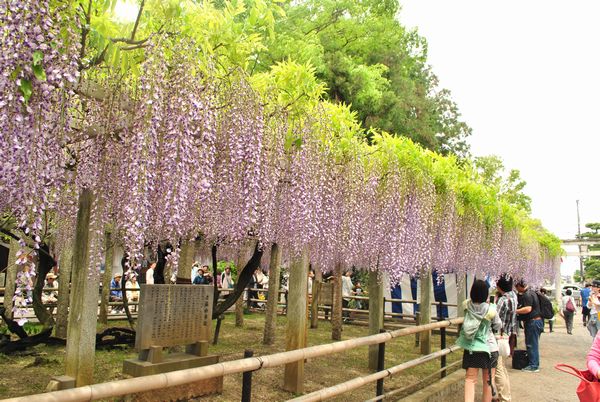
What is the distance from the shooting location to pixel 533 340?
29.8ft

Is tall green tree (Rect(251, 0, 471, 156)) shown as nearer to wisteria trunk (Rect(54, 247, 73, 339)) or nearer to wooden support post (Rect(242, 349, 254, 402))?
wisteria trunk (Rect(54, 247, 73, 339))

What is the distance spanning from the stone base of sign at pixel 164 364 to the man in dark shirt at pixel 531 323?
20.0 feet

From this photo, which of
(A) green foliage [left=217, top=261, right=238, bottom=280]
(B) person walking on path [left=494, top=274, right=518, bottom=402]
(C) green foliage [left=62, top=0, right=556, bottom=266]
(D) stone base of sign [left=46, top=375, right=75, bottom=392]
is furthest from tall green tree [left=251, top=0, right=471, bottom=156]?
(D) stone base of sign [left=46, top=375, right=75, bottom=392]

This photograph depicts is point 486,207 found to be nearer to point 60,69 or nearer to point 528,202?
point 60,69

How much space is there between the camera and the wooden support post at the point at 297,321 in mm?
6086

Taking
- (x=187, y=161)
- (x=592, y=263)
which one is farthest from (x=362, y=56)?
(x=592, y=263)

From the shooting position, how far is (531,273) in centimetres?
2008

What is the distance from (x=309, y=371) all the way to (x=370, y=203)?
2754 mm

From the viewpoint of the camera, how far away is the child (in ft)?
17.2

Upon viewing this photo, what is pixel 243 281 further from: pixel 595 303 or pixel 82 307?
pixel 595 303

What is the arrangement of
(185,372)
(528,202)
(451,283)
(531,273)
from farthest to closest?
(528,202) < (531,273) < (451,283) < (185,372)

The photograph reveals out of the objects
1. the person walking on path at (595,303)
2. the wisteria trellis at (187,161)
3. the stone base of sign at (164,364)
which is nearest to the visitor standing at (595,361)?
the wisteria trellis at (187,161)

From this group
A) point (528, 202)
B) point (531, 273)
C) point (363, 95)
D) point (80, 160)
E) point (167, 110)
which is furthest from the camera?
point (528, 202)

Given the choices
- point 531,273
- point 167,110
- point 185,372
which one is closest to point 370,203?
point 167,110
